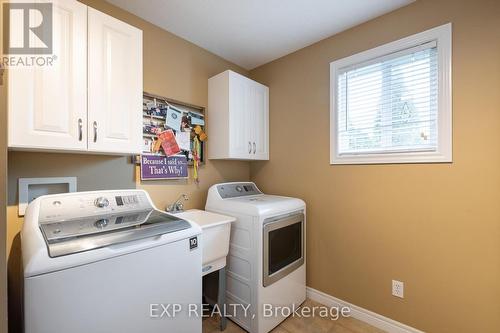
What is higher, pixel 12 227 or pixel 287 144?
pixel 287 144

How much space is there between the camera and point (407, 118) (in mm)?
1668

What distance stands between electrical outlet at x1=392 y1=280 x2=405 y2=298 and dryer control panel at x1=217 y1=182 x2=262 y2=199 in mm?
1393

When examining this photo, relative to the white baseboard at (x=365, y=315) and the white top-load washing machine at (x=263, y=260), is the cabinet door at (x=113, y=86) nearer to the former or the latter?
the white top-load washing machine at (x=263, y=260)

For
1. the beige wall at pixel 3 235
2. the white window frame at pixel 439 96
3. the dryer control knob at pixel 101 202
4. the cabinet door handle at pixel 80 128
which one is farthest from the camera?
the white window frame at pixel 439 96

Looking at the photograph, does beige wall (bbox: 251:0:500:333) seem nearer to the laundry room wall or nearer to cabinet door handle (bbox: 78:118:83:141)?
the laundry room wall

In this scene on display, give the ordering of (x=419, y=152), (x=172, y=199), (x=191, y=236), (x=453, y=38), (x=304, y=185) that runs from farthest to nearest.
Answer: (x=304, y=185), (x=172, y=199), (x=419, y=152), (x=453, y=38), (x=191, y=236)

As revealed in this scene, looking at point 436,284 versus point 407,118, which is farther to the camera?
point 407,118

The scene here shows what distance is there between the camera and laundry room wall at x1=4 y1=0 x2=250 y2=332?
1.28 metres

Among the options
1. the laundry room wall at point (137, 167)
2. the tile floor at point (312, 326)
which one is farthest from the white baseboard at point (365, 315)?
the laundry room wall at point (137, 167)

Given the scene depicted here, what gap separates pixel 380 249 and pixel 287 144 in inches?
48.2

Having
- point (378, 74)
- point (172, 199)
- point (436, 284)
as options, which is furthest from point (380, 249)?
point (172, 199)

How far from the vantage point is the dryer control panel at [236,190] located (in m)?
2.10

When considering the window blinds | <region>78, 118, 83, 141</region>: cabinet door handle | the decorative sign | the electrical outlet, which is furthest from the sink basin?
the electrical outlet

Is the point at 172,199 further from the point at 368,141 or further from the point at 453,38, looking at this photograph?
the point at 453,38
